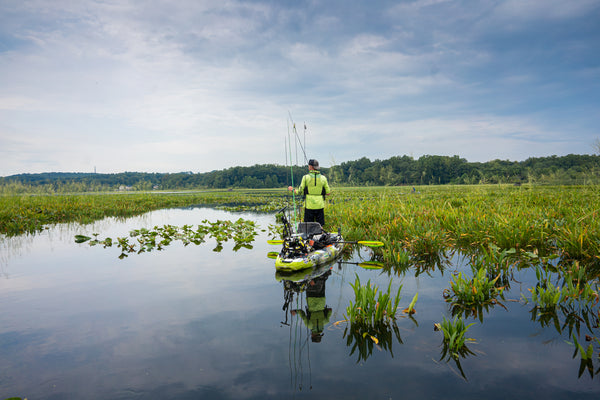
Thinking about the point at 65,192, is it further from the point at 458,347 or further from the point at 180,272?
the point at 458,347

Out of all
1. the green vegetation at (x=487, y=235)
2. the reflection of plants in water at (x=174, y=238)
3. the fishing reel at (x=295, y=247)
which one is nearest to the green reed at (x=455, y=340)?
the green vegetation at (x=487, y=235)

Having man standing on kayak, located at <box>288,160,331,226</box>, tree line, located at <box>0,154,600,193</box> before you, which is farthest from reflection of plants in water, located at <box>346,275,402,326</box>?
tree line, located at <box>0,154,600,193</box>

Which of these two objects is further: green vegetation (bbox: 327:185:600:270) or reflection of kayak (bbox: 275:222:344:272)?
reflection of kayak (bbox: 275:222:344:272)

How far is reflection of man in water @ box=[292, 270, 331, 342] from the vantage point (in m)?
4.62

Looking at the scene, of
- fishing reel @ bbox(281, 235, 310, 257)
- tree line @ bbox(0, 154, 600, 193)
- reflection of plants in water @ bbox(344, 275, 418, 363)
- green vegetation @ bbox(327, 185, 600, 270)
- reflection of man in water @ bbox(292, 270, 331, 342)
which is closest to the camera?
reflection of plants in water @ bbox(344, 275, 418, 363)

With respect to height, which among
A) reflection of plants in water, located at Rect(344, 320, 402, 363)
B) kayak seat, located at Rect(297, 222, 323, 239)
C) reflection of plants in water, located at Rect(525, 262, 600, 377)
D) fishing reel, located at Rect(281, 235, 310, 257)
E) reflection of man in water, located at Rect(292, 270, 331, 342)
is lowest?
reflection of man in water, located at Rect(292, 270, 331, 342)

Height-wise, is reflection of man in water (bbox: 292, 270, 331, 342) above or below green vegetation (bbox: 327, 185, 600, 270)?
below

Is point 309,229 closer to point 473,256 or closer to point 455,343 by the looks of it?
point 473,256

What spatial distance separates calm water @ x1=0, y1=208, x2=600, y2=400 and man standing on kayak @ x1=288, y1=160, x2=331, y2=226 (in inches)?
127

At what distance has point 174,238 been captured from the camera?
13.1 m

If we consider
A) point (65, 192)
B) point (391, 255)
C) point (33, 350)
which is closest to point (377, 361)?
point (391, 255)

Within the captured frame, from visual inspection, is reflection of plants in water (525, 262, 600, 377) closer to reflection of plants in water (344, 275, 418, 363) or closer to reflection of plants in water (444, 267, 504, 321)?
reflection of plants in water (444, 267, 504, 321)

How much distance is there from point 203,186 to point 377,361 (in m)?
117

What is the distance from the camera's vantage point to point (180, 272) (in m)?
8.12
